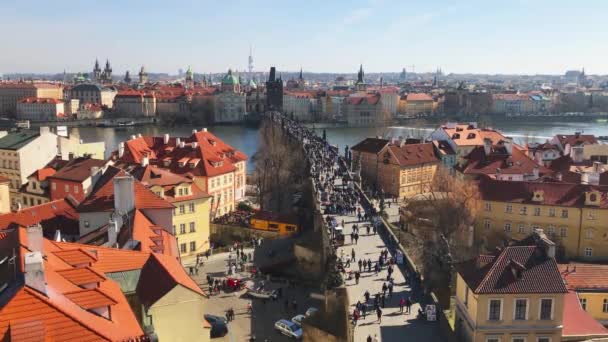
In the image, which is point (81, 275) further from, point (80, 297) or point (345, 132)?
point (345, 132)

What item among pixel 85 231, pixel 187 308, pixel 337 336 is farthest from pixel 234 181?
pixel 187 308

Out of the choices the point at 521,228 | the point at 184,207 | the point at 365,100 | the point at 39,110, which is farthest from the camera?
the point at 39,110

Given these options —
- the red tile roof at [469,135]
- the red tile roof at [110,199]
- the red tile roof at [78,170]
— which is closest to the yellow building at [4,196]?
the red tile roof at [78,170]

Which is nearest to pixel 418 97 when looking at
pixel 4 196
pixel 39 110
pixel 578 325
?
pixel 39 110

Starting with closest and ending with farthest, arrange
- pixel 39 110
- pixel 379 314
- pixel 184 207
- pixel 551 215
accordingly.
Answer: pixel 379 314, pixel 184 207, pixel 551 215, pixel 39 110

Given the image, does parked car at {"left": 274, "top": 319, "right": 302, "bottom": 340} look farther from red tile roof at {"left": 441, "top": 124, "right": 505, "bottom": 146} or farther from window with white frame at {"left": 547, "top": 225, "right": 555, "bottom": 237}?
red tile roof at {"left": 441, "top": 124, "right": 505, "bottom": 146}

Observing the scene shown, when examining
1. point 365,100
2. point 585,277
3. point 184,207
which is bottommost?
point 585,277

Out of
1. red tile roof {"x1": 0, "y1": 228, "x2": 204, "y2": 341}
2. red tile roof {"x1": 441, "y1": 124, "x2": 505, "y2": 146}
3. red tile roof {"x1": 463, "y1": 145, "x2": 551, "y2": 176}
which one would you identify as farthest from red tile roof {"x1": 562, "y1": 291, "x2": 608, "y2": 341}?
red tile roof {"x1": 441, "y1": 124, "x2": 505, "y2": 146}
